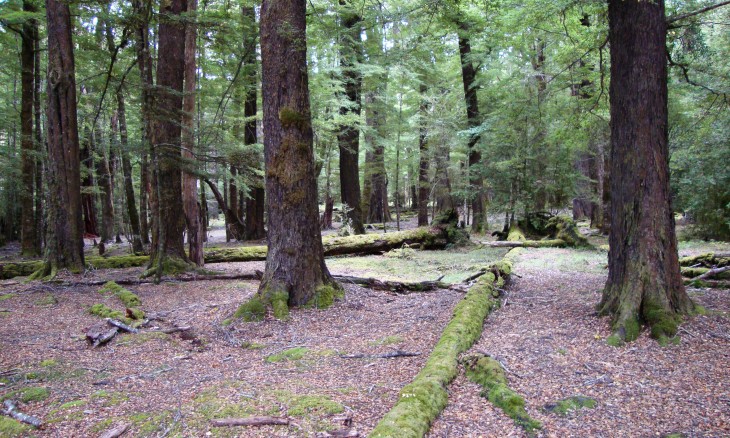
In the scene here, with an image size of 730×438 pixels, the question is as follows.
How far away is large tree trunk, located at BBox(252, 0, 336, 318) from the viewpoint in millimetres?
6117

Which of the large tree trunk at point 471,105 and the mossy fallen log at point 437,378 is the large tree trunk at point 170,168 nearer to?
the mossy fallen log at point 437,378

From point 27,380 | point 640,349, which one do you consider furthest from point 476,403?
point 27,380

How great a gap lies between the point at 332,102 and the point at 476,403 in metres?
12.5

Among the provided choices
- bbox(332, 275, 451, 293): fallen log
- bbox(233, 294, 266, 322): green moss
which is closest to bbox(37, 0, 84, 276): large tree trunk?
bbox(233, 294, 266, 322): green moss

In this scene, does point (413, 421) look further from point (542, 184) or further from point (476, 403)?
point (542, 184)

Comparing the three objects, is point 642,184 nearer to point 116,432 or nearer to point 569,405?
point 569,405

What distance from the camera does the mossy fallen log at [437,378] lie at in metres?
2.74

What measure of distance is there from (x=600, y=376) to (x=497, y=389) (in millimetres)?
1058

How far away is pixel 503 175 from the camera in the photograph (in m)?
13.8

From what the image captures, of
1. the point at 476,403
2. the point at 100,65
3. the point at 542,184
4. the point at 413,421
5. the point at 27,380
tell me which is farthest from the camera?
the point at 542,184

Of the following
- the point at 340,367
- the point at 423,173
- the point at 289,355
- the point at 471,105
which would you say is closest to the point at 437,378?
the point at 340,367

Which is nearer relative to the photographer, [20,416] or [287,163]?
[20,416]

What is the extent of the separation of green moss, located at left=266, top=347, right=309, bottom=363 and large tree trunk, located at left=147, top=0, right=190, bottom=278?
4.75 meters

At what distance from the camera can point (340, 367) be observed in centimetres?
425
